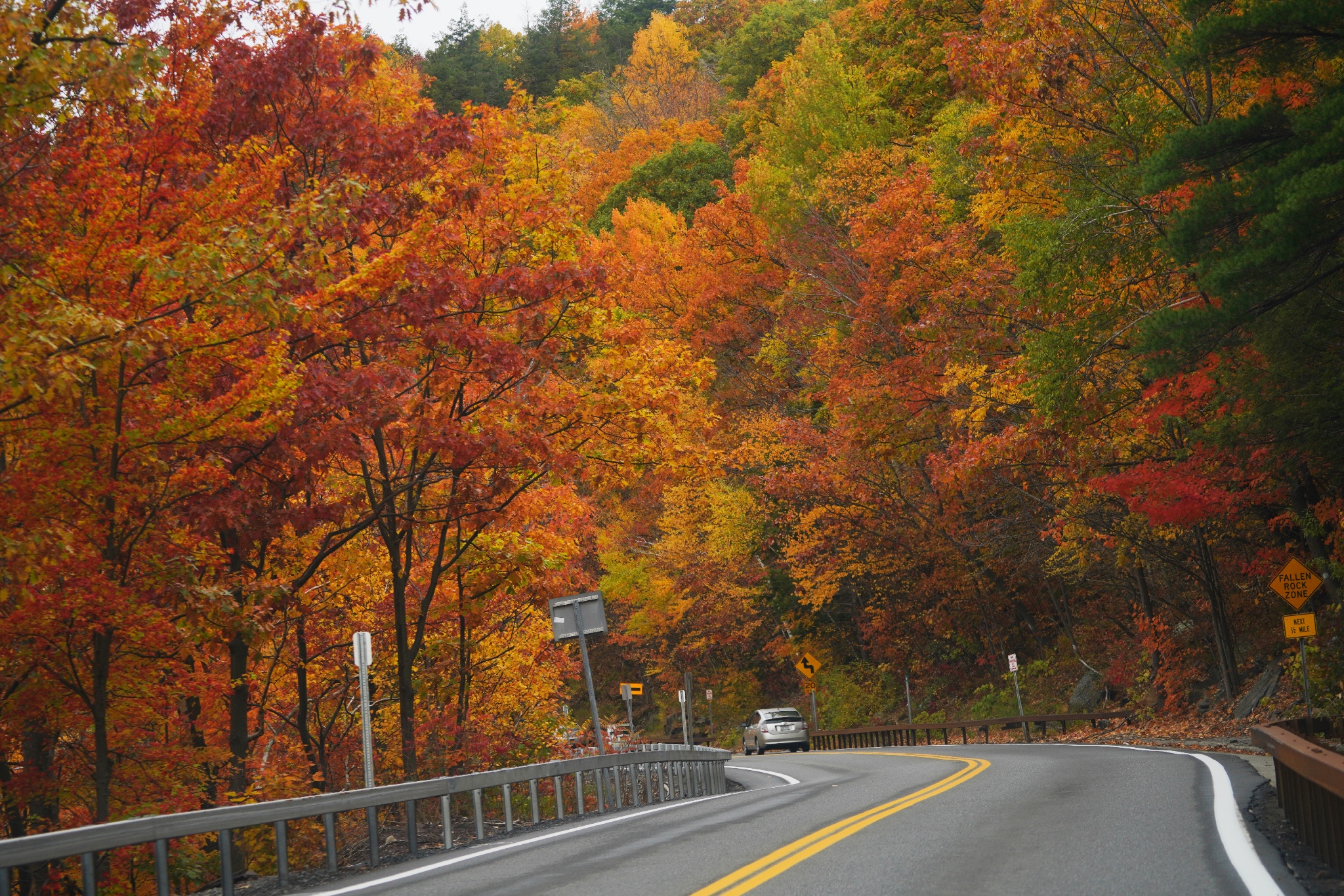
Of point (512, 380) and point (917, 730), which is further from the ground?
point (512, 380)

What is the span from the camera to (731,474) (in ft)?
154

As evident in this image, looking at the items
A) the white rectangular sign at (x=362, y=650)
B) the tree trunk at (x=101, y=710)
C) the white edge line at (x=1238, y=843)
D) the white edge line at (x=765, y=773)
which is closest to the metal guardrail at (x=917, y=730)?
the white edge line at (x=765, y=773)

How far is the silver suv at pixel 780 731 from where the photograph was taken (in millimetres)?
39750

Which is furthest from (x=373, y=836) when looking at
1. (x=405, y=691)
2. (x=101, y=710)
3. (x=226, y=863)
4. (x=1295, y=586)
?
(x=1295, y=586)

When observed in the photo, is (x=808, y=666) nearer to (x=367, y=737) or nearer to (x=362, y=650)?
(x=362, y=650)

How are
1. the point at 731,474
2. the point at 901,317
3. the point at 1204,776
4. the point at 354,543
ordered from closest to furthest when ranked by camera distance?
the point at 1204,776, the point at 354,543, the point at 901,317, the point at 731,474

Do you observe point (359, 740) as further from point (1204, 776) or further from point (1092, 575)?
point (1092, 575)

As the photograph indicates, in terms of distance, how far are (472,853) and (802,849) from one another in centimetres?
318

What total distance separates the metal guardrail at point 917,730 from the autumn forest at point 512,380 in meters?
1.39

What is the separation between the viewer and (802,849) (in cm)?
884

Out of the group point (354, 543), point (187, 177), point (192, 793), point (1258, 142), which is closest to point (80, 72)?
point (187, 177)

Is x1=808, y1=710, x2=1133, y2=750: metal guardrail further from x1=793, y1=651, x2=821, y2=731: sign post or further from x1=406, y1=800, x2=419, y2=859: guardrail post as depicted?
x1=406, y1=800, x2=419, y2=859: guardrail post

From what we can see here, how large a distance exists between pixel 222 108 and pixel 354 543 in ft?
21.9

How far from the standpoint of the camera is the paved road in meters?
7.18
